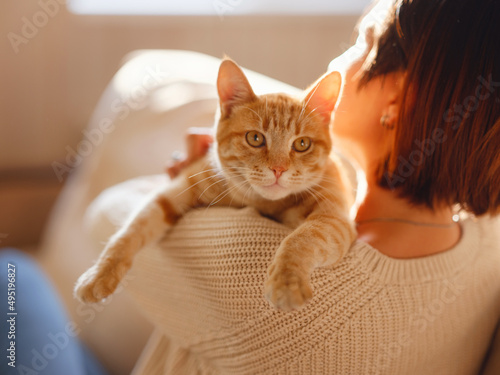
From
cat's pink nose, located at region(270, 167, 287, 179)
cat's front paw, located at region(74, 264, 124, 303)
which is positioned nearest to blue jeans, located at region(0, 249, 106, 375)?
cat's front paw, located at region(74, 264, 124, 303)

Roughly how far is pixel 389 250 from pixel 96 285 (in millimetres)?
644

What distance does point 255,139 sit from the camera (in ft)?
3.28

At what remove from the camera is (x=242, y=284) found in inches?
34.4

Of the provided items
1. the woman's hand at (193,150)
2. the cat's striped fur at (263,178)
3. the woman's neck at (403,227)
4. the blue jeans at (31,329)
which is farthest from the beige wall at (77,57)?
the woman's neck at (403,227)

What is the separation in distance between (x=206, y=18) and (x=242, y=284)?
6.66 feet

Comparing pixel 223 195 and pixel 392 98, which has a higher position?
pixel 392 98

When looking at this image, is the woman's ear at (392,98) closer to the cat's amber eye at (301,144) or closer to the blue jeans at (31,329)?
the cat's amber eye at (301,144)

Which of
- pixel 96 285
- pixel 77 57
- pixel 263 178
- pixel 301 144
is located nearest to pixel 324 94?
pixel 301 144

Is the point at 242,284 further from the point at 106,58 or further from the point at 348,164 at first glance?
the point at 106,58

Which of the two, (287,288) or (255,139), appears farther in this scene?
(255,139)

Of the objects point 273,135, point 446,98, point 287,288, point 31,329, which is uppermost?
point 446,98

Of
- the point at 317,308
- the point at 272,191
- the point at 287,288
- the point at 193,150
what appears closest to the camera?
the point at 287,288

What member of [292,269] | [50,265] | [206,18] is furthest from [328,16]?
[292,269]

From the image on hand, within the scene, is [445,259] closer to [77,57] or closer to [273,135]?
[273,135]
